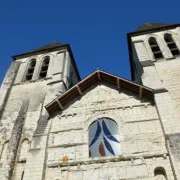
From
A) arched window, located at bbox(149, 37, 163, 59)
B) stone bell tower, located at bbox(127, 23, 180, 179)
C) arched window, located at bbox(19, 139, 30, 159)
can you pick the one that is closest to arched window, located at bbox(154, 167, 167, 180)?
stone bell tower, located at bbox(127, 23, 180, 179)

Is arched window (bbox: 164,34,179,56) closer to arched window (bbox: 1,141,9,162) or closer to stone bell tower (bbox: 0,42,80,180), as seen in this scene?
stone bell tower (bbox: 0,42,80,180)

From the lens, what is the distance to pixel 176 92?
1400 centimetres

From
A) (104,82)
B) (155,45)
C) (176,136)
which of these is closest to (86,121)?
(104,82)

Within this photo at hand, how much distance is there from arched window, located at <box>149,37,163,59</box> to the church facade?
0.22 metres

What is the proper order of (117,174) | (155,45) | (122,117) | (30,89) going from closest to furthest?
(117,174) < (122,117) < (30,89) < (155,45)

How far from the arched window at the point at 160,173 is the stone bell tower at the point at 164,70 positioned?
551 millimetres

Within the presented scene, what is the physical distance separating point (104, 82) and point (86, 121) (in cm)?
313

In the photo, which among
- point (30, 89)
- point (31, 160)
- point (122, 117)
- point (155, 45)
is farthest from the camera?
point (155, 45)

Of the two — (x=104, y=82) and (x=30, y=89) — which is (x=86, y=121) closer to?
(x=104, y=82)

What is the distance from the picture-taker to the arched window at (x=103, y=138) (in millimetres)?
11328

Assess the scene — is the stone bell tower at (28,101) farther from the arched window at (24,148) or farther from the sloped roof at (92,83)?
the sloped roof at (92,83)

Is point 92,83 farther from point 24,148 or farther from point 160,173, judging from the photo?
point 160,173

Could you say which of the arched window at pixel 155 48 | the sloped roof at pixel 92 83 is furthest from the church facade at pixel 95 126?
the arched window at pixel 155 48

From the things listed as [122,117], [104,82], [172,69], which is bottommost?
[122,117]
